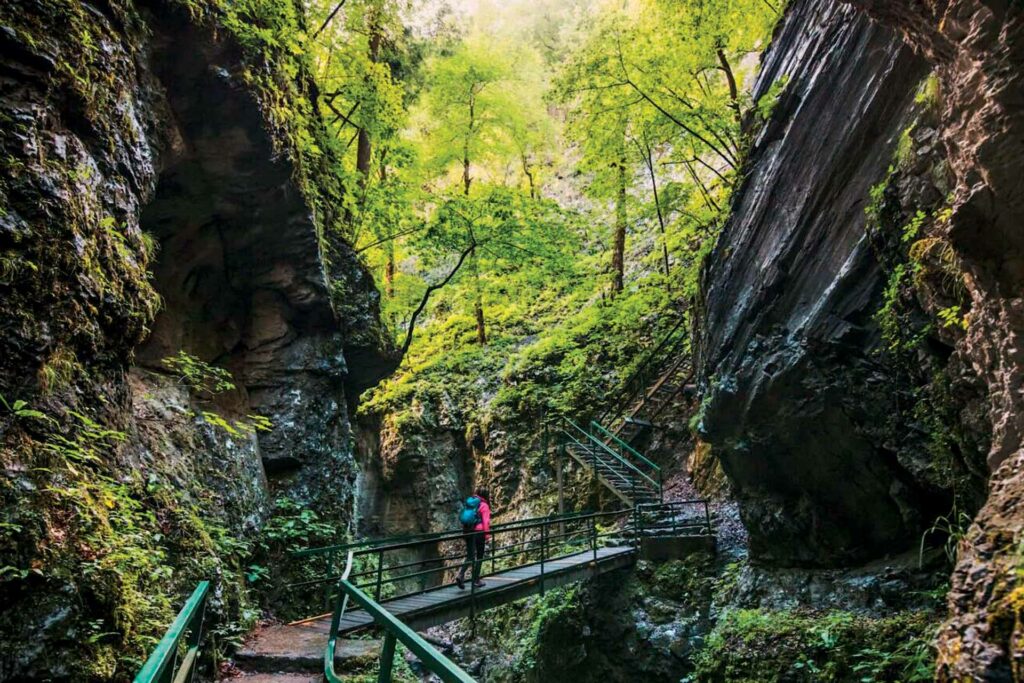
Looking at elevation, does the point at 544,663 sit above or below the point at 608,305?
below

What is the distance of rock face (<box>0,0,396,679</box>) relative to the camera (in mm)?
3678

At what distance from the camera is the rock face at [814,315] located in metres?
7.29

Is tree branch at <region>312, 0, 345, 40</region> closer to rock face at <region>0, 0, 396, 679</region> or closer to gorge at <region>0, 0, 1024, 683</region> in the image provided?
gorge at <region>0, 0, 1024, 683</region>

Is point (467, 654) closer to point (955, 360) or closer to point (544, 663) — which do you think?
point (544, 663)

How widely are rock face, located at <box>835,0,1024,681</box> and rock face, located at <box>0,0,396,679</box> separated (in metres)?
5.17

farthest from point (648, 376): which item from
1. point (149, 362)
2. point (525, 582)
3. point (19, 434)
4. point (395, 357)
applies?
point (19, 434)

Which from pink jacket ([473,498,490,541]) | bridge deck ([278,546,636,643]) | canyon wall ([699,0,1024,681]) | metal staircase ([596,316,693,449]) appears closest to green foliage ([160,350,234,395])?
bridge deck ([278,546,636,643])

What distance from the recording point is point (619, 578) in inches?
448

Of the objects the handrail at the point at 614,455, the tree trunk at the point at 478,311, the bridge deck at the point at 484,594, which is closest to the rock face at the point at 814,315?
the bridge deck at the point at 484,594

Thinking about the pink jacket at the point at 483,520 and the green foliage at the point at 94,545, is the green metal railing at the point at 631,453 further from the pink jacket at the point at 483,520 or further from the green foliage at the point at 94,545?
the green foliage at the point at 94,545

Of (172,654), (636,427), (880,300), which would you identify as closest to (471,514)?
(172,654)

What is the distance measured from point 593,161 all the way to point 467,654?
42.3ft

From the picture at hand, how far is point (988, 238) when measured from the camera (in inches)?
157

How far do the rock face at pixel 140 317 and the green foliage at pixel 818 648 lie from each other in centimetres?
660
